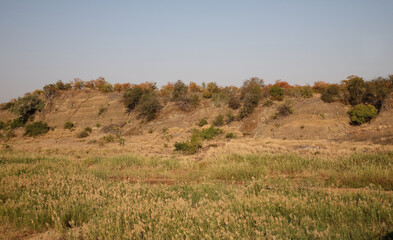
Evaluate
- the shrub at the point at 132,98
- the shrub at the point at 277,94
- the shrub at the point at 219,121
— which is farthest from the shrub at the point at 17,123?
the shrub at the point at 277,94

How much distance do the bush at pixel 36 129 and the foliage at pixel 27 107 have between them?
5.92 metres

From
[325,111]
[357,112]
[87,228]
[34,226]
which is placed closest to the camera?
[87,228]

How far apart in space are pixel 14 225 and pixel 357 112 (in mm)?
27489

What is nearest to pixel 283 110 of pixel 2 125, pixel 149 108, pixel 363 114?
pixel 363 114

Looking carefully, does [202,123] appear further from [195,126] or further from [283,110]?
[283,110]

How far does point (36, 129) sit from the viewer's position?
40.7 metres

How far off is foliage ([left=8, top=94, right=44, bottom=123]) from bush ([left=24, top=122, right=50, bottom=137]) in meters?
5.92

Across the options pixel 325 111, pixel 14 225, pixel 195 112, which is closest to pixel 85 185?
pixel 14 225

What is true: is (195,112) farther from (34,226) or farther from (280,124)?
(34,226)

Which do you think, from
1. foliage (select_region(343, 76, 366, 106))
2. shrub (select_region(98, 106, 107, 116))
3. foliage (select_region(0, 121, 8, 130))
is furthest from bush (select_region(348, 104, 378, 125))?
foliage (select_region(0, 121, 8, 130))

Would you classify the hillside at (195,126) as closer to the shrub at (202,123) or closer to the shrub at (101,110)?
the shrub at (101,110)

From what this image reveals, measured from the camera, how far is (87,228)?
14.0 feet

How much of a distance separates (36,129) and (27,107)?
9153 millimetres

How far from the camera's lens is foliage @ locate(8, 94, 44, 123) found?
152 feet
